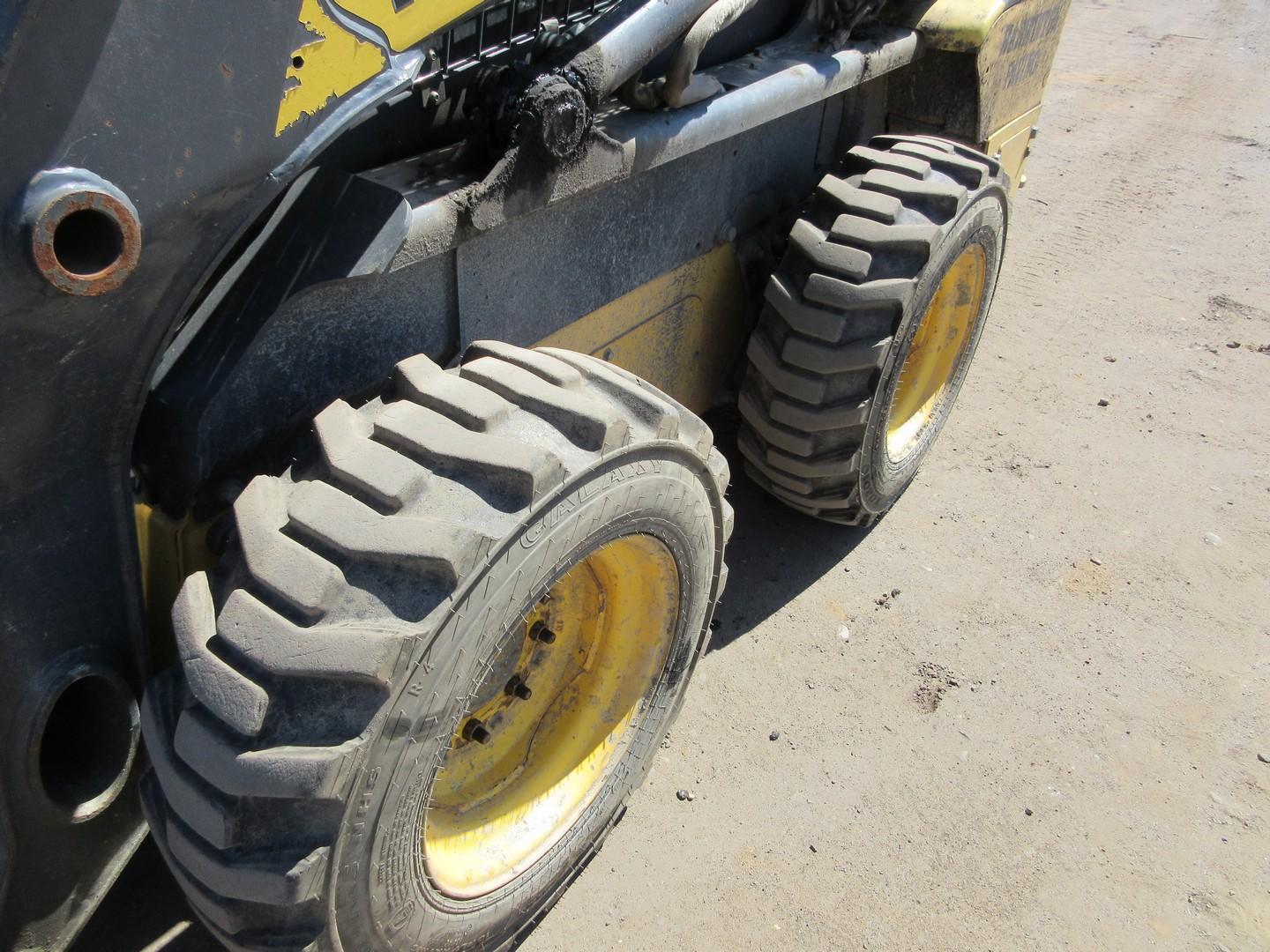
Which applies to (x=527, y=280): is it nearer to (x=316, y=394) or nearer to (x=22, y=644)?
(x=316, y=394)

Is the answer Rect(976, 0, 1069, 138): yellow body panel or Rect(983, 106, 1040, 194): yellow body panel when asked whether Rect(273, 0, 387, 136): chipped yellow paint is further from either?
Rect(983, 106, 1040, 194): yellow body panel

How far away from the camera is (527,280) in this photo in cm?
238

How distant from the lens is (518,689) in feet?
7.91

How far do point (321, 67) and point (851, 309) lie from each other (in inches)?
67.3

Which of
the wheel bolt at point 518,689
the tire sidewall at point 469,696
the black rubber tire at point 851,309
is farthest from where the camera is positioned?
the black rubber tire at point 851,309

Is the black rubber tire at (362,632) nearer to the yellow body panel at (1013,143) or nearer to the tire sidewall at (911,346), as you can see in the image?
the tire sidewall at (911,346)

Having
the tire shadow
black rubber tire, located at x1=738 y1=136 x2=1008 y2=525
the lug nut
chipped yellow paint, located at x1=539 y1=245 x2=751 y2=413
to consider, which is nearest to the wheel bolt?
the lug nut

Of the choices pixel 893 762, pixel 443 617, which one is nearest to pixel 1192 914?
pixel 893 762

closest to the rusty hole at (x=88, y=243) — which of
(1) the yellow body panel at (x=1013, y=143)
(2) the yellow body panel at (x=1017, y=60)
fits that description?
(2) the yellow body panel at (x=1017, y=60)

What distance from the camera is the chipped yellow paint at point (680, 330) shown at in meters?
2.73

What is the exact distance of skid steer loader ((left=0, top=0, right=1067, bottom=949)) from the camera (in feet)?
4.83

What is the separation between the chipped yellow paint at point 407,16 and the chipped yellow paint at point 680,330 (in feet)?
2.72

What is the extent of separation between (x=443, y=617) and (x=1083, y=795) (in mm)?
2115

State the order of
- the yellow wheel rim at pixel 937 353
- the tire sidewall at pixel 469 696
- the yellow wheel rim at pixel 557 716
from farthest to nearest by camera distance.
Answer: the yellow wheel rim at pixel 937 353 → the yellow wheel rim at pixel 557 716 → the tire sidewall at pixel 469 696
